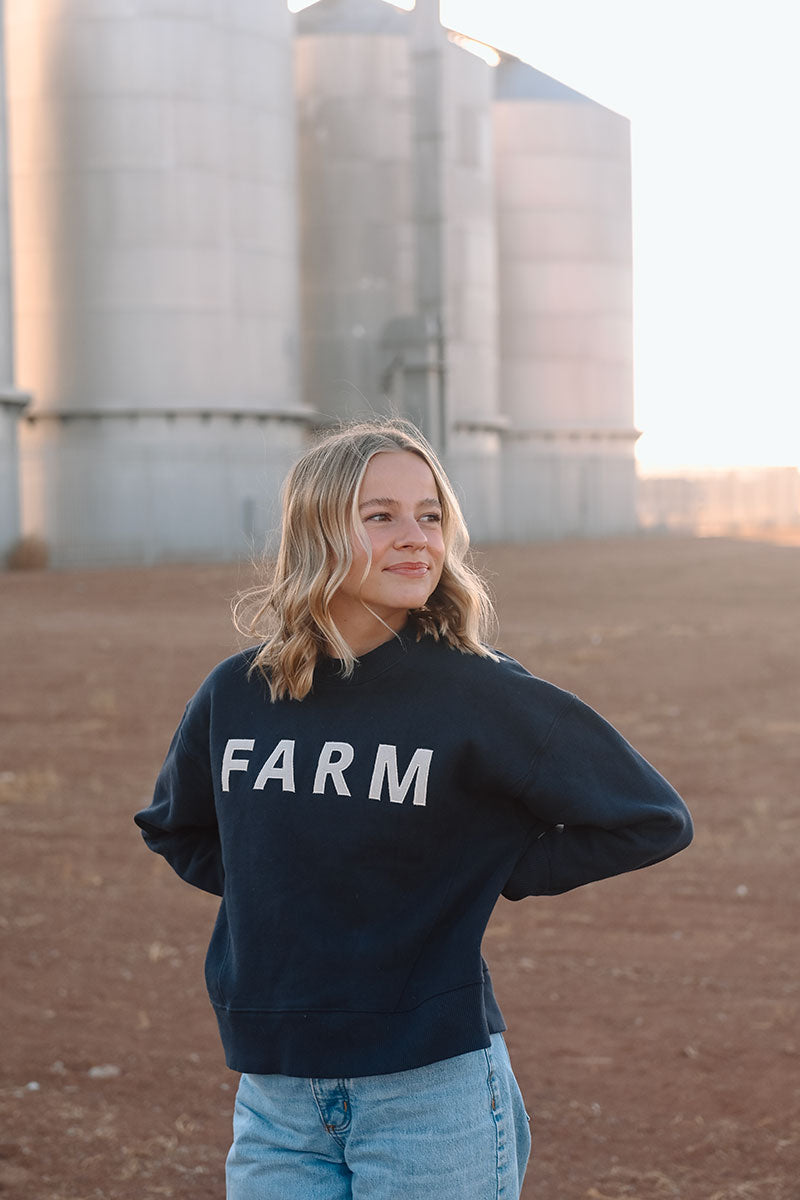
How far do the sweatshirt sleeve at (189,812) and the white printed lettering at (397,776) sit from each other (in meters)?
0.40

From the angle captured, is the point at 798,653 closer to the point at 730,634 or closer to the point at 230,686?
the point at 730,634

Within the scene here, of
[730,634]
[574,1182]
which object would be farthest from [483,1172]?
[730,634]

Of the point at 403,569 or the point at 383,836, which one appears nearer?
the point at 383,836

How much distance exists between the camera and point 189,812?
2.77 meters

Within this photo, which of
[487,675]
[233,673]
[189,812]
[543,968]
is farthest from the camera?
[543,968]

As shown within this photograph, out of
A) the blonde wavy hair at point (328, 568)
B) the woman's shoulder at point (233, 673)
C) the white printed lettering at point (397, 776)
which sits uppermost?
the blonde wavy hair at point (328, 568)

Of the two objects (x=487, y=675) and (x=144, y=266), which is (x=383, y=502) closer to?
(x=487, y=675)

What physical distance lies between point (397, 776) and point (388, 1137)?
21.9 inches

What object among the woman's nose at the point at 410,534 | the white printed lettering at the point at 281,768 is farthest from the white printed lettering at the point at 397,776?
the woman's nose at the point at 410,534

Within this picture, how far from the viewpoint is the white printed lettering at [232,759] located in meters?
2.53

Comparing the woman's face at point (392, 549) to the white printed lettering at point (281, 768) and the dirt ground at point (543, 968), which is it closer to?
the white printed lettering at point (281, 768)

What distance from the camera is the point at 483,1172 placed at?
7.87 feet

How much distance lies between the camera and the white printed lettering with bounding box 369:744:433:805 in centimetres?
241

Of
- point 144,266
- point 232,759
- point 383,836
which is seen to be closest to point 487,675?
point 383,836
